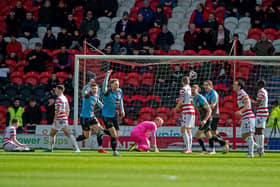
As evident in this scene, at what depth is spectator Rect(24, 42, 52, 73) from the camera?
81.9 feet

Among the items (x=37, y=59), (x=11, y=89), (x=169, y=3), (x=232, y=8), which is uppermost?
(x=169, y=3)

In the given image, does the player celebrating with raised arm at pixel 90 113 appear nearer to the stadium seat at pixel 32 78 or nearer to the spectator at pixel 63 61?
the spectator at pixel 63 61

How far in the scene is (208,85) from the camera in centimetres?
1880

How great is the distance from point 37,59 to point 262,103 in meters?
10.3

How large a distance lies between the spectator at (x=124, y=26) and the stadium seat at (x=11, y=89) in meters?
4.60

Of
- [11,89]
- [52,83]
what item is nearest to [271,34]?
[52,83]

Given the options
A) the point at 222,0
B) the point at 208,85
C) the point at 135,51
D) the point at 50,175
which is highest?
the point at 222,0

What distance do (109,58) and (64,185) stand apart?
13118mm

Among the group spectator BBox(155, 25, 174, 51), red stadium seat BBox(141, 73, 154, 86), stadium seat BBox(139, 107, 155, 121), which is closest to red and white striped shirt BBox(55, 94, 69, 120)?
stadium seat BBox(139, 107, 155, 121)

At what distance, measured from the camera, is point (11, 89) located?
24.3 meters

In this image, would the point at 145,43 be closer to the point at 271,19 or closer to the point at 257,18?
the point at 257,18

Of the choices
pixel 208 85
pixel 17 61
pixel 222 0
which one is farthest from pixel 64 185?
pixel 222 0

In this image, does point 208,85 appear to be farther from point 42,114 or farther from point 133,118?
point 42,114

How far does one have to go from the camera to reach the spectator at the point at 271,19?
2542 centimetres
